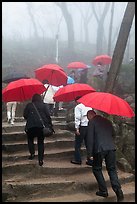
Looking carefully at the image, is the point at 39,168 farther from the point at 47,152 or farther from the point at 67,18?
the point at 67,18

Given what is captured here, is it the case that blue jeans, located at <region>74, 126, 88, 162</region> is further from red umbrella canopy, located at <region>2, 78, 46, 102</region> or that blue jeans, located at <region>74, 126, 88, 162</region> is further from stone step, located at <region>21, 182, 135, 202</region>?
red umbrella canopy, located at <region>2, 78, 46, 102</region>

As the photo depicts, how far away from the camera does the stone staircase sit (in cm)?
685

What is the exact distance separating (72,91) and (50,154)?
73.3 inches

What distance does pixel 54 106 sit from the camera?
11492 mm

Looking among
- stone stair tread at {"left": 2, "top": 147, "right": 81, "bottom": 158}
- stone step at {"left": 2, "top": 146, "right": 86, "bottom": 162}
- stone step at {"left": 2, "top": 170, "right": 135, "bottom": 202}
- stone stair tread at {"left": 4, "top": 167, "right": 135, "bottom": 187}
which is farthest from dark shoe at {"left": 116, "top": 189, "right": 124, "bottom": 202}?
stone stair tread at {"left": 2, "top": 147, "right": 81, "bottom": 158}

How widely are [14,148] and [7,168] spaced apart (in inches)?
39.1

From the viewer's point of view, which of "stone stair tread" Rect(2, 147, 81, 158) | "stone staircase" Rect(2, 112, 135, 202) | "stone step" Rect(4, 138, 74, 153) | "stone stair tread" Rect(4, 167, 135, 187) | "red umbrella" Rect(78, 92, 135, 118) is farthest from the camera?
"stone step" Rect(4, 138, 74, 153)

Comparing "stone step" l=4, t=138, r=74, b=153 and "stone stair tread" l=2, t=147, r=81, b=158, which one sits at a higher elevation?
"stone step" l=4, t=138, r=74, b=153

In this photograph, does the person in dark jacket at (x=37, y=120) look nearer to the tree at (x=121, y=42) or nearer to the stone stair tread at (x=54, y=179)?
the stone stair tread at (x=54, y=179)

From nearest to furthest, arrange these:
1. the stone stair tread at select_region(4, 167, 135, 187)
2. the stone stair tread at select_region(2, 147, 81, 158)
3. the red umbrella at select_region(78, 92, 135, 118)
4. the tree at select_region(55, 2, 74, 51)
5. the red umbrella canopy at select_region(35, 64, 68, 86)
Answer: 1. the red umbrella at select_region(78, 92, 135, 118)
2. the stone stair tread at select_region(4, 167, 135, 187)
3. the stone stair tread at select_region(2, 147, 81, 158)
4. the red umbrella canopy at select_region(35, 64, 68, 86)
5. the tree at select_region(55, 2, 74, 51)

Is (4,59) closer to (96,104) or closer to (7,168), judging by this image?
(7,168)

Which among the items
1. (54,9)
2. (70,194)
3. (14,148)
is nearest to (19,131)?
(14,148)

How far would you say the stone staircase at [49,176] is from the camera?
6.85 meters

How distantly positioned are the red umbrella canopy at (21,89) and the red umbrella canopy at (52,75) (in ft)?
5.84
